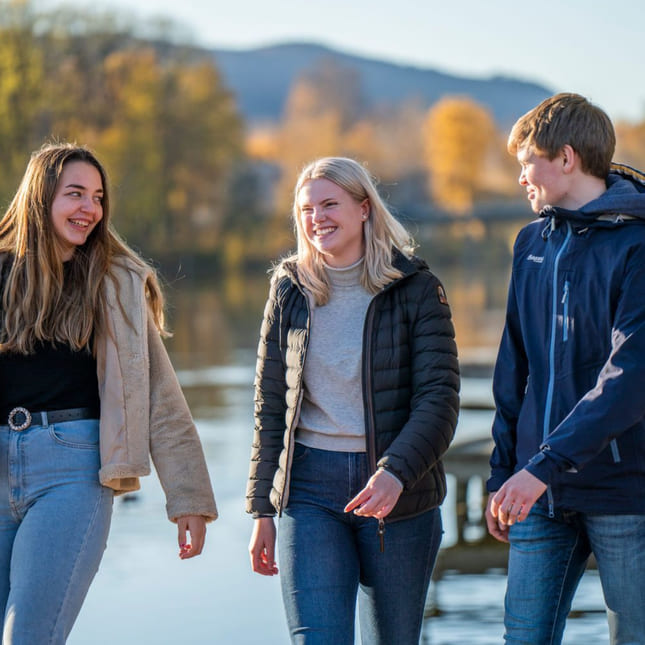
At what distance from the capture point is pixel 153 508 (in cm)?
934

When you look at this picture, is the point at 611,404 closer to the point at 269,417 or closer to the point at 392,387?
the point at 392,387

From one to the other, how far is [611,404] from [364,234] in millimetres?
939

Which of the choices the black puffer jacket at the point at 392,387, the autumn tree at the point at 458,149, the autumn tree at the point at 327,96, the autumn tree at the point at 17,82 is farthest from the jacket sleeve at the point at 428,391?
the autumn tree at the point at 327,96

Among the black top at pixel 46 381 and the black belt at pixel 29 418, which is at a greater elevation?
the black top at pixel 46 381

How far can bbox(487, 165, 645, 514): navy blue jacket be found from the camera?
3.08 m

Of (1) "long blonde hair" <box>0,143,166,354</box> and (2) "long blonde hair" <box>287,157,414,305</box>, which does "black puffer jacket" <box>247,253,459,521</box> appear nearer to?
(2) "long blonde hair" <box>287,157,414,305</box>

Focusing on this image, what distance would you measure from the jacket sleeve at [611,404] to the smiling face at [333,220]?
0.83 m

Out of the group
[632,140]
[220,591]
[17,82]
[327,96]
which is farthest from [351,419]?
[327,96]

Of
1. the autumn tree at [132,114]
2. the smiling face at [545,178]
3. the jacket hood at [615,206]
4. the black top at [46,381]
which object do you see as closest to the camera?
the jacket hood at [615,206]

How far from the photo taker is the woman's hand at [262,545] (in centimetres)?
358

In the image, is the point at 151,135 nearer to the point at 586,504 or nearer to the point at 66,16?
the point at 66,16

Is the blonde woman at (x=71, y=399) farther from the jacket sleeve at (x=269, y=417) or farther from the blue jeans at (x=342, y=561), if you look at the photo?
the blue jeans at (x=342, y=561)

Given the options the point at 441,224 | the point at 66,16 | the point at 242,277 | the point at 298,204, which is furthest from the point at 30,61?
the point at 298,204

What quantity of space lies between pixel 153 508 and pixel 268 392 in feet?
19.5
